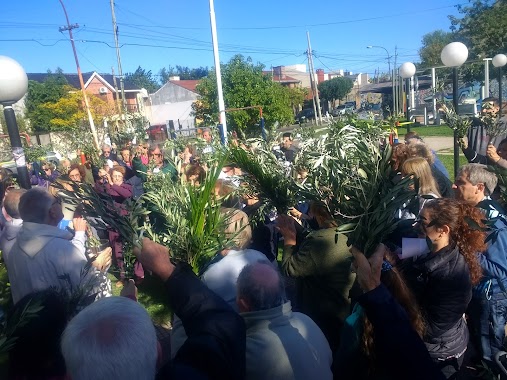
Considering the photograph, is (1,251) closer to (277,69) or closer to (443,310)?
(443,310)

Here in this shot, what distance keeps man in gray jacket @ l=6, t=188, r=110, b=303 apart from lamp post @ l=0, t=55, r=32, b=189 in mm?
1219

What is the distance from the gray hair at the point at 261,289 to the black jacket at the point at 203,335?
330 millimetres

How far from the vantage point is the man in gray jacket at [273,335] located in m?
2.00

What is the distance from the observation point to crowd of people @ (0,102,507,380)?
4.85 ft

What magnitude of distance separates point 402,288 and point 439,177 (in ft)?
7.51

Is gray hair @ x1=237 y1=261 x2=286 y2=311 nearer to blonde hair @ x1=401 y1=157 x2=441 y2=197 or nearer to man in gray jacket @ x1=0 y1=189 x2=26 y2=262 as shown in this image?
blonde hair @ x1=401 y1=157 x2=441 y2=197

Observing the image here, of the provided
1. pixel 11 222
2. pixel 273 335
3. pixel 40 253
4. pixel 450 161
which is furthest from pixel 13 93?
pixel 450 161

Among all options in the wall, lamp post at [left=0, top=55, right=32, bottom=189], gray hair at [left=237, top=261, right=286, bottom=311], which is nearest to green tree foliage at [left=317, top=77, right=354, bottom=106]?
the wall

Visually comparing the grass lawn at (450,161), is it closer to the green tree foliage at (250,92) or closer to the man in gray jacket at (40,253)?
the man in gray jacket at (40,253)

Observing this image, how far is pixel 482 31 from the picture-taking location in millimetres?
27234

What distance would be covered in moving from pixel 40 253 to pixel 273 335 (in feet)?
5.62

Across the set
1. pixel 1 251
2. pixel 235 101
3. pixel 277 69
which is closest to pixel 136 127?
pixel 235 101

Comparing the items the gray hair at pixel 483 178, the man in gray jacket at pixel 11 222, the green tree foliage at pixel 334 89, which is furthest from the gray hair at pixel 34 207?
the green tree foliage at pixel 334 89

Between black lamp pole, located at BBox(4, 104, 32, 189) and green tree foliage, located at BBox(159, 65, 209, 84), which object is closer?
black lamp pole, located at BBox(4, 104, 32, 189)
